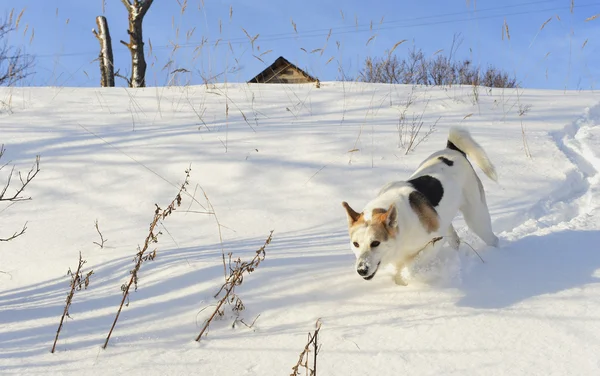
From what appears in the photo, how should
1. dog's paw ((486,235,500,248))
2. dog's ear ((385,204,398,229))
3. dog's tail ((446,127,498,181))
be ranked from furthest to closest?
dog's tail ((446,127,498,181)), dog's paw ((486,235,500,248)), dog's ear ((385,204,398,229))

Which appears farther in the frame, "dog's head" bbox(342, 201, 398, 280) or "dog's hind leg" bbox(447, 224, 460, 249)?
"dog's hind leg" bbox(447, 224, 460, 249)

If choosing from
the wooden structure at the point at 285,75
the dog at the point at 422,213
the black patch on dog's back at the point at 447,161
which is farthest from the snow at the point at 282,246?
the wooden structure at the point at 285,75

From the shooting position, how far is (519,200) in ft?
13.7

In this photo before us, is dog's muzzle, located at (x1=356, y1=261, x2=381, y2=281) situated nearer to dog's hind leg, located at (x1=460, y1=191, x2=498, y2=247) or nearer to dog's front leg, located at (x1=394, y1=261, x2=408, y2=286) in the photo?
dog's front leg, located at (x1=394, y1=261, x2=408, y2=286)

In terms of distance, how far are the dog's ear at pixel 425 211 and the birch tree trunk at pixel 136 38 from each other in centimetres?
978

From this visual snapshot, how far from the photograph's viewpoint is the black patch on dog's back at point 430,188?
3162mm

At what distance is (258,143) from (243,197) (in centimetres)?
125

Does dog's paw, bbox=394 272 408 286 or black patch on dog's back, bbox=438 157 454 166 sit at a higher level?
black patch on dog's back, bbox=438 157 454 166

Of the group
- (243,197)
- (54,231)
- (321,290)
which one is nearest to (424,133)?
(243,197)

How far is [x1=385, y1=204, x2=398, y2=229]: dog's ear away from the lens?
2772mm

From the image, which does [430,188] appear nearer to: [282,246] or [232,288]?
[282,246]

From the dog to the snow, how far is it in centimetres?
15

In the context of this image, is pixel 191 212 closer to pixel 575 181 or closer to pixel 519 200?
pixel 519 200

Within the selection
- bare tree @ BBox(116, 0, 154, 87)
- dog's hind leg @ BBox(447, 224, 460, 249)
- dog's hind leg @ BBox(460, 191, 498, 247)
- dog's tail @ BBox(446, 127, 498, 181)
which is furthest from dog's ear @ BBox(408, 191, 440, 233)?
bare tree @ BBox(116, 0, 154, 87)
